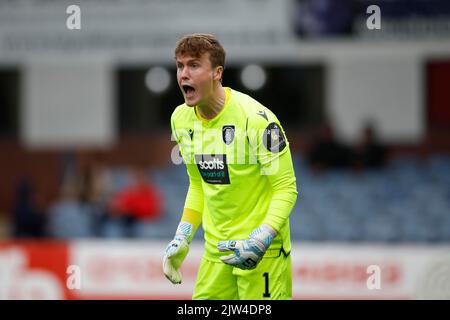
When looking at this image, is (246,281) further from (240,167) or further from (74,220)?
(74,220)

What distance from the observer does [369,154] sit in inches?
555

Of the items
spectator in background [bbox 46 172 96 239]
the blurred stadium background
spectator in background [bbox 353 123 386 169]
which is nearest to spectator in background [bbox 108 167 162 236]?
the blurred stadium background

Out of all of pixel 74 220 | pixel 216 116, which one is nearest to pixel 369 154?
pixel 74 220

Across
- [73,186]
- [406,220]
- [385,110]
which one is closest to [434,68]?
[385,110]

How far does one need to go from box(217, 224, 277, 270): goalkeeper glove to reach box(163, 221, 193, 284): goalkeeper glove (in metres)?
0.41

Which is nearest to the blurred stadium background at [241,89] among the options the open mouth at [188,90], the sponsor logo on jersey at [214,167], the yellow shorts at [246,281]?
the yellow shorts at [246,281]

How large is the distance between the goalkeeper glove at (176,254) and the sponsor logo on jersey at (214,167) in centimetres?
36

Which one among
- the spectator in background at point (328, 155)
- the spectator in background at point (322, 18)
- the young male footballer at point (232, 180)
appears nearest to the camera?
the young male footballer at point (232, 180)

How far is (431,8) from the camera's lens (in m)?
13.7

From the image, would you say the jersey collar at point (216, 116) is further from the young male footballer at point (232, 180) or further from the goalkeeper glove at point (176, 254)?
the goalkeeper glove at point (176, 254)

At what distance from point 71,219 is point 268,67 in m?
4.78

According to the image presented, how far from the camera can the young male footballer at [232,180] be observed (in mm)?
5258

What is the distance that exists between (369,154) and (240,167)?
8905 mm
